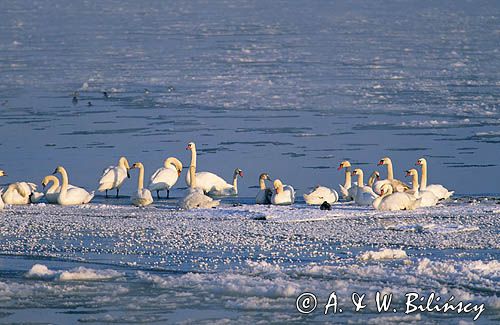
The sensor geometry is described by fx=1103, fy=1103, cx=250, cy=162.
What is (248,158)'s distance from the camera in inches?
578

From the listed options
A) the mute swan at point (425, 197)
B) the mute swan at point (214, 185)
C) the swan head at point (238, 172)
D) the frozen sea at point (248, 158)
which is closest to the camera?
the frozen sea at point (248, 158)

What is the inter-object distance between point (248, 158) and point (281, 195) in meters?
3.04

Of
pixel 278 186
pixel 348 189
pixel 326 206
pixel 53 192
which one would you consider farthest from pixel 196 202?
pixel 348 189

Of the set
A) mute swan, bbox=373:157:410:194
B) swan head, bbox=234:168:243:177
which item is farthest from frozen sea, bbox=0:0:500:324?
mute swan, bbox=373:157:410:194

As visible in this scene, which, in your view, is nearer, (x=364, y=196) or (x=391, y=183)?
(x=364, y=196)

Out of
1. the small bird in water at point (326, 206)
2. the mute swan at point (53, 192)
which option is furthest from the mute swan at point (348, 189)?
the mute swan at point (53, 192)

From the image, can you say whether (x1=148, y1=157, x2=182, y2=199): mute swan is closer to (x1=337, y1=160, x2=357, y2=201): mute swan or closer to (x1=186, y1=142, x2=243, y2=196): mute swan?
(x1=186, y1=142, x2=243, y2=196): mute swan

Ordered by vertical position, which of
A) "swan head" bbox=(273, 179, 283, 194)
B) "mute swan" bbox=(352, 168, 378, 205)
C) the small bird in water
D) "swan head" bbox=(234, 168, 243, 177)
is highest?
"swan head" bbox=(234, 168, 243, 177)

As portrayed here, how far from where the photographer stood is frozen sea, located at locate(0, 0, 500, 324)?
7.59 meters

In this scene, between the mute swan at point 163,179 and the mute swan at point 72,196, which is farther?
the mute swan at point 163,179

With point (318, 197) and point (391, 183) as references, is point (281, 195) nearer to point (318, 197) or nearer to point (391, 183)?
point (318, 197)

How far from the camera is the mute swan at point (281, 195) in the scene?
38.3 ft

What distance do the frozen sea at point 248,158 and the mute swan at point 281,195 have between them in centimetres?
52

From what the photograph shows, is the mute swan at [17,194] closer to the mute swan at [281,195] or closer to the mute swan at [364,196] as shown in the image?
the mute swan at [281,195]
